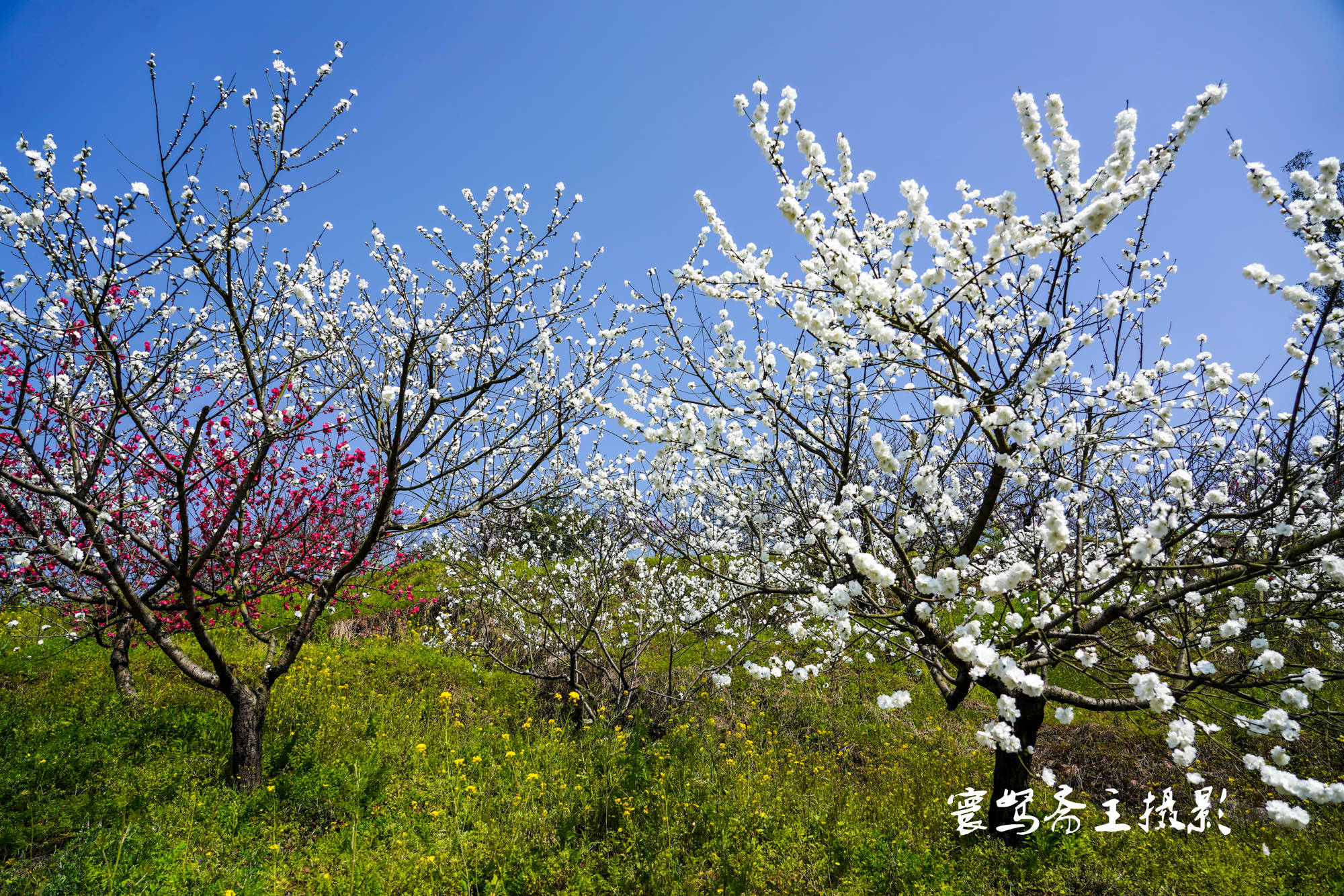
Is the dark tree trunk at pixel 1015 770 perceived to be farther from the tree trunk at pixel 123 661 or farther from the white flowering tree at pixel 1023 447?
the tree trunk at pixel 123 661

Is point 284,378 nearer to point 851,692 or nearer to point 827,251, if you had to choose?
point 827,251

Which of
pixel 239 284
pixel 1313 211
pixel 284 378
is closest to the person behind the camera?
pixel 1313 211

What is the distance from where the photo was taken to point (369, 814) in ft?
15.7

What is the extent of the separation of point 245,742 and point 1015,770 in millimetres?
6510

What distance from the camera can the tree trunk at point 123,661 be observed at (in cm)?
677

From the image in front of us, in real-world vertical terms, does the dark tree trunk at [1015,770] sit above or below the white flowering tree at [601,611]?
below

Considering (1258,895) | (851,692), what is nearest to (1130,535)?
(1258,895)

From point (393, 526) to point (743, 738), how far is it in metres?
4.69

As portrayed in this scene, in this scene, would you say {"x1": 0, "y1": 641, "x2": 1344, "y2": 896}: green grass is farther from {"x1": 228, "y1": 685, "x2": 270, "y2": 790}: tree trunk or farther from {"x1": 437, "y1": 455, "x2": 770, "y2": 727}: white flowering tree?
{"x1": 437, "y1": 455, "x2": 770, "y2": 727}: white flowering tree

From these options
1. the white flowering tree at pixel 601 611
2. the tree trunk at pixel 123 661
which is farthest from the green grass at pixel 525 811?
the white flowering tree at pixel 601 611

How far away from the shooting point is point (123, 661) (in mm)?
6996

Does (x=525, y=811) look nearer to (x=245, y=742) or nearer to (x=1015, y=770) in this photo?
(x=245, y=742)

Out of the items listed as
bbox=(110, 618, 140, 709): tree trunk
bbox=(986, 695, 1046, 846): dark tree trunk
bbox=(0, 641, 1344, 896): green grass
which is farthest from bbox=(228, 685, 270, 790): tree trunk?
bbox=(986, 695, 1046, 846): dark tree trunk

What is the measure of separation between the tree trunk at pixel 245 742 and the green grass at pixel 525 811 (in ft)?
0.63
